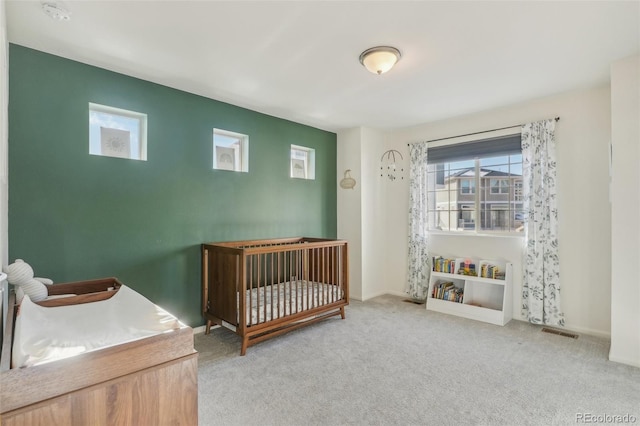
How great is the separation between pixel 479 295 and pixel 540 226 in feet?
3.52

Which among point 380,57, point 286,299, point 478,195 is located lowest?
point 286,299

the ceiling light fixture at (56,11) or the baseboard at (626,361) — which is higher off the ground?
the ceiling light fixture at (56,11)

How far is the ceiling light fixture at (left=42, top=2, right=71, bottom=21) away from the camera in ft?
5.96

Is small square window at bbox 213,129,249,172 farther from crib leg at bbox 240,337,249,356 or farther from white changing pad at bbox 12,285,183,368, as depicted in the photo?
white changing pad at bbox 12,285,183,368

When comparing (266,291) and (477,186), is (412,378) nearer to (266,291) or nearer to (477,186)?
(266,291)

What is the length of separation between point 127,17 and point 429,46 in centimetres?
200

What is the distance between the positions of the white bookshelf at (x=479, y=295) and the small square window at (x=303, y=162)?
83.4 inches

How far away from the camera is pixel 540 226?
333cm

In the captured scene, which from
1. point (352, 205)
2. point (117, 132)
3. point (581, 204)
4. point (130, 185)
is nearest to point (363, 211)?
point (352, 205)

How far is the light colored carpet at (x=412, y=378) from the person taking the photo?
1894 millimetres

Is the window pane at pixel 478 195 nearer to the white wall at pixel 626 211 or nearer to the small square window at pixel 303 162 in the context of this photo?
the white wall at pixel 626 211

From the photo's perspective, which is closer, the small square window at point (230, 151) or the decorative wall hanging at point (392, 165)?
the small square window at point (230, 151)

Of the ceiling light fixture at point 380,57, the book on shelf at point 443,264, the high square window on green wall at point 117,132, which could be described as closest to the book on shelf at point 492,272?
the book on shelf at point 443,264

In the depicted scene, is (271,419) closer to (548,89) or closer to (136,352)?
(136,352)
